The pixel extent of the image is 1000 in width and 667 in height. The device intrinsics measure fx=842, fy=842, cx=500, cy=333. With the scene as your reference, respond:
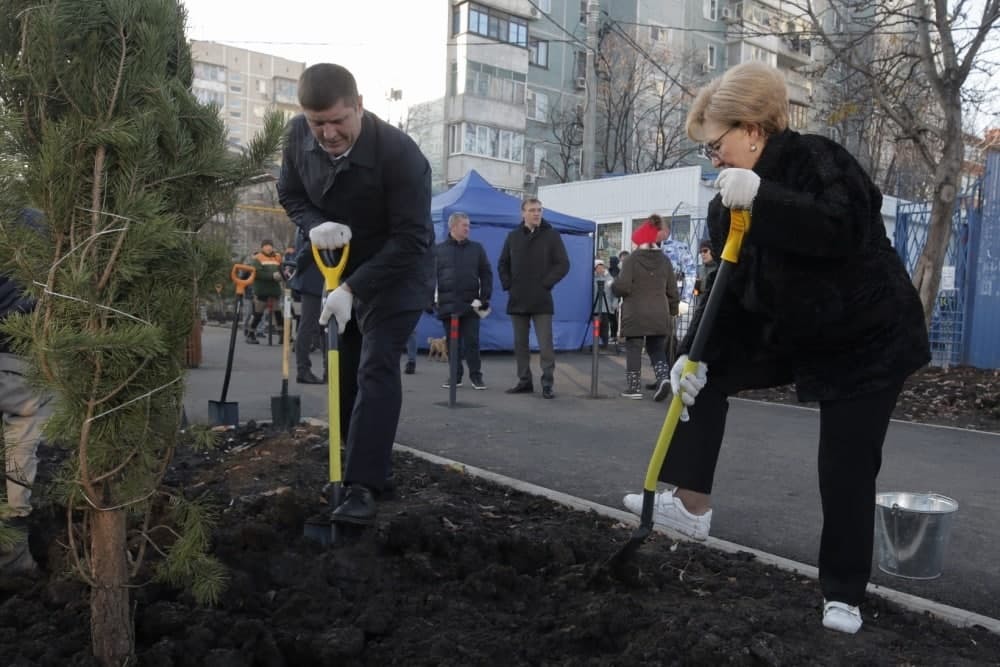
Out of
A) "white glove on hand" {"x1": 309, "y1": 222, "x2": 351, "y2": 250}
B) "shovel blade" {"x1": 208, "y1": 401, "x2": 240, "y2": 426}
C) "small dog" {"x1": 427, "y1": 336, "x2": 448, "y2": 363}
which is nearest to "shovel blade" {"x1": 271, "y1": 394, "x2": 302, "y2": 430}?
"shovel blade" {"x1": 208, "y1": 401, "x2": 240, "y2": 426}

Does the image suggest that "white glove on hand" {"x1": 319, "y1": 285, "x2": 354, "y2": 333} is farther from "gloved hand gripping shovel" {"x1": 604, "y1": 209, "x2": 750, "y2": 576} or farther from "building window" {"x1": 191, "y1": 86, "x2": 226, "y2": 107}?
"gloved hand gripping shovel" {"x1": 604, "y1": 209, "x2": 750, "y2": 576}

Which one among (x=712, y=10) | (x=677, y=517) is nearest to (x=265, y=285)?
(x=677, y=517)

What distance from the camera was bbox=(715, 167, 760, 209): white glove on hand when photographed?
2473 mm

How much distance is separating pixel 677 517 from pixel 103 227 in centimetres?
222

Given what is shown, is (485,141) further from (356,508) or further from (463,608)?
(463,608)

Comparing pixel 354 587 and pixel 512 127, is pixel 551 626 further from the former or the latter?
pixel 512 127

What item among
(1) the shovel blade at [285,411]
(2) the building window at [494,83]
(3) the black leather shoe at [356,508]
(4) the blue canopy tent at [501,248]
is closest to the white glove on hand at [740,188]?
(3) the black leather shoe at [356,508]

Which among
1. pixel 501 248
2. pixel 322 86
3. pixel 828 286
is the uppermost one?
pixel 501 248

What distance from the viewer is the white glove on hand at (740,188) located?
2.47m

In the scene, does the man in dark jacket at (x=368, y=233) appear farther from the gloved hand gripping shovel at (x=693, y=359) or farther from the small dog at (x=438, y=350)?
the small dog at (x=438, y=350)

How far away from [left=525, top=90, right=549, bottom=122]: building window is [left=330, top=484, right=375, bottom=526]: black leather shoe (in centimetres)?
3701

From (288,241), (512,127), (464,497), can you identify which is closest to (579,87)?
(512,127)

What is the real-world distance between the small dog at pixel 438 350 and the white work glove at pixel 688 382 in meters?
9.90

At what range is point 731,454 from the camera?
604 cm
